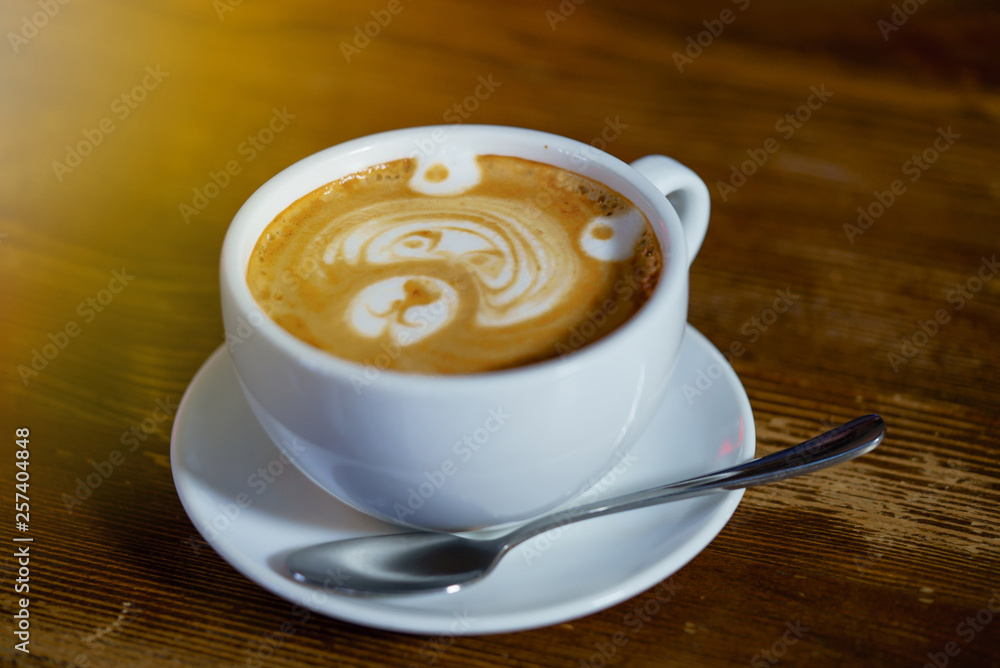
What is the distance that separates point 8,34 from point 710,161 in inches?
61.6

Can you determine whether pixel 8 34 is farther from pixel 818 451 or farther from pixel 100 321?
pixel 818 451

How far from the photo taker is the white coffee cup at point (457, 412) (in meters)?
0.82

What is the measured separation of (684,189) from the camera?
1.16m

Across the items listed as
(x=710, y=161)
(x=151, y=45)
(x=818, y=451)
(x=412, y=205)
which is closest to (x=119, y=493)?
(x=412, y=205)

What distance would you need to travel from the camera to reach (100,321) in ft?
4.47
